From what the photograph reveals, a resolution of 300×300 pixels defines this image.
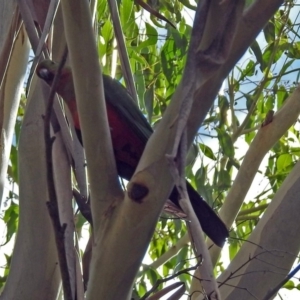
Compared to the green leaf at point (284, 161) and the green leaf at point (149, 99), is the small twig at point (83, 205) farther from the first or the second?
the green leaf at point (284, 161)

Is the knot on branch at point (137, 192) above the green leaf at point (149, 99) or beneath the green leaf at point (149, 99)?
beneath

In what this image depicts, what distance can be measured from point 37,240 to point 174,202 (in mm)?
269

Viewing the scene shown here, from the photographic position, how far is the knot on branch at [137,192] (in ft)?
2.52

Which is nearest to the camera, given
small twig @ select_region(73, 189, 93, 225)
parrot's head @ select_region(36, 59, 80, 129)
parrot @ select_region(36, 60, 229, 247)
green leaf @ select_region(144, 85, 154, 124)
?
small twig @ select_region(73, 189, 93, 225)

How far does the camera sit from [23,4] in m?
1.03

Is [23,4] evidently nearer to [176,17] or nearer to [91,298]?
[91,298]

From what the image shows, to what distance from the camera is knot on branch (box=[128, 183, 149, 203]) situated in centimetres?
77

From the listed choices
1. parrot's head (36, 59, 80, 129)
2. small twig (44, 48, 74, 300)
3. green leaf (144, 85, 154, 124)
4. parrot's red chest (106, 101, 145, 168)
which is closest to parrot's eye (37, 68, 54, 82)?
parrot's head (36, 59, 80, 129)

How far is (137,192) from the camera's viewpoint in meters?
0.77

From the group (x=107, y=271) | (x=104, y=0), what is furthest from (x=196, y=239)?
(x=104, y=0)

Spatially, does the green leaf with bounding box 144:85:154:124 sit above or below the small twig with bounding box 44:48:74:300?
above

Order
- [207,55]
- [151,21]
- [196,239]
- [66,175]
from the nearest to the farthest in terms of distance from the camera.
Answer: [196,239], [207,55], [66,175], [151,21]

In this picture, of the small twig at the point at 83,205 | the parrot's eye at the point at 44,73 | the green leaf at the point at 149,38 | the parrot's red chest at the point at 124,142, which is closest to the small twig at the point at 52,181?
the small twig at the point at 83,205

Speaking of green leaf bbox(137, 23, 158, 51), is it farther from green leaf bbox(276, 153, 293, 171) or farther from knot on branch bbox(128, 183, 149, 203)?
knot on branch bbox(128, 183, 149, 203)
